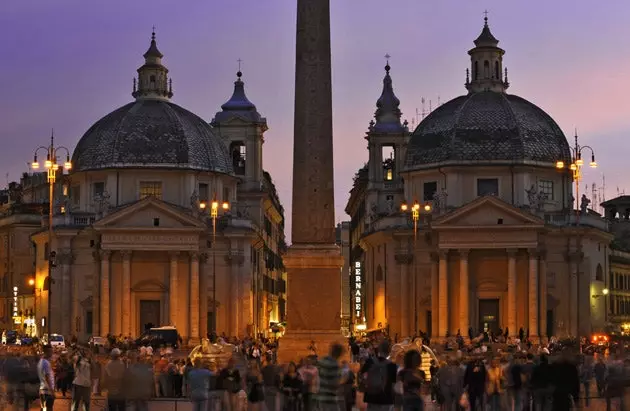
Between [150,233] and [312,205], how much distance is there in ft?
188

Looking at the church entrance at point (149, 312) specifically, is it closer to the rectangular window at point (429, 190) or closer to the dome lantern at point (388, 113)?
the rectangular window at point (429, 190)

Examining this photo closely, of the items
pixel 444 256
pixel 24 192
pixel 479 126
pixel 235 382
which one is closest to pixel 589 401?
pixel 235 382

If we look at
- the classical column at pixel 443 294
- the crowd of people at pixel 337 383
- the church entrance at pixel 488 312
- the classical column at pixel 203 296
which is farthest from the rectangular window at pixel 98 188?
the crowd of people at pixel 337 383

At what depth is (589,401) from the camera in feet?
148

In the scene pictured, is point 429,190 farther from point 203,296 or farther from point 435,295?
point 203,296

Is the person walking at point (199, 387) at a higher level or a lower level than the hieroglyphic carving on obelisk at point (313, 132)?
lower

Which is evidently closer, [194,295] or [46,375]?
[46,375]

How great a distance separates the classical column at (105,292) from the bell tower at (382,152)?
2603 centimetres

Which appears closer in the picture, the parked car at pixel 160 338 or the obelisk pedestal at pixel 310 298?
the obelisk pedestal at pixel 310 298

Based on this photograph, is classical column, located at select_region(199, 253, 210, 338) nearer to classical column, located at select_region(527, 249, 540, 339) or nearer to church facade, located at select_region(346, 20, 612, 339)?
church facade, located at select_region(346, 20, 612, 339)

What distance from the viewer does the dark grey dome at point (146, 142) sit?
104750 mm

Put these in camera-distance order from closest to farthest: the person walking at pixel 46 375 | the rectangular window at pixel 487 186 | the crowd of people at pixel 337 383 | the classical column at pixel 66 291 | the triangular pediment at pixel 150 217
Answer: the crowd of people at pixel 337 383, the person walking at pixel 46 375, the triangular pediment at pixel 150 217, the classical column at pixel 66 291, the rectangular window at pixel 487 186

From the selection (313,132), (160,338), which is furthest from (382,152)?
(313,132)

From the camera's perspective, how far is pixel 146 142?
104812 millimetres
